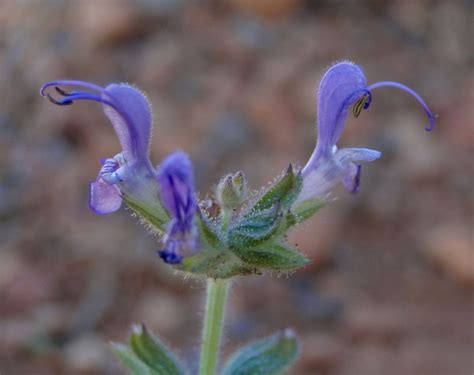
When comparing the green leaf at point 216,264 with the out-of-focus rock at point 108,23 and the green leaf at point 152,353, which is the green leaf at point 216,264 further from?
the out-of-focus rock at point 108,23

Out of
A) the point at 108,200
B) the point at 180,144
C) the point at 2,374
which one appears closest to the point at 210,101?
the point at 180,144

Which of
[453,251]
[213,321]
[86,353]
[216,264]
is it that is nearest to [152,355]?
[213,321]

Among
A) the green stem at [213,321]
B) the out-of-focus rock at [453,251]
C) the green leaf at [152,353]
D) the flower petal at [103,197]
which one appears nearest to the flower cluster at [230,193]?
the flower petal at [103,197]

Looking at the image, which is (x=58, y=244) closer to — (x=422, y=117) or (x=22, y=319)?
(x=22, y=319)

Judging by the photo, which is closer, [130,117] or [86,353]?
[130,117]

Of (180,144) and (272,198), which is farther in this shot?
(180,144)

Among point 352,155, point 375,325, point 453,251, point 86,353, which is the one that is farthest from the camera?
point 453,251

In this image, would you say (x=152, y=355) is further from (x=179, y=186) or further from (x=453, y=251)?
(x=453, y=251)
